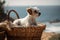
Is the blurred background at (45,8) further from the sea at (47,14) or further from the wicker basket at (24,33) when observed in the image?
the wicker basket at (24,33)

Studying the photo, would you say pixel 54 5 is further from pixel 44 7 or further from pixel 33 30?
pixel 33 30

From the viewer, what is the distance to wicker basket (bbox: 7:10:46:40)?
130 centimetres

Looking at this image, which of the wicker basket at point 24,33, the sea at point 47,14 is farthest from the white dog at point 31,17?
the sea at point 47,14

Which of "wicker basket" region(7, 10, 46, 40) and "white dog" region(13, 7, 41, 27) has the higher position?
"white dog" region(13, 7, 41, 27)

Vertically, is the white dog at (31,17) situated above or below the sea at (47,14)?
above

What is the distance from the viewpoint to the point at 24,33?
131 cm

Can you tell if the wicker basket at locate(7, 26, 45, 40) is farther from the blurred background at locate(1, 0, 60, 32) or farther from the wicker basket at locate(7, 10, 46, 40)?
the blurred background at locate(1, 0, 60, 32)

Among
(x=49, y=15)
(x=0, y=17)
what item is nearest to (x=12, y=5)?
(x=0, y=17)

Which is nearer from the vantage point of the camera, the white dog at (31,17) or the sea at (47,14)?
the white dog at (31,17)

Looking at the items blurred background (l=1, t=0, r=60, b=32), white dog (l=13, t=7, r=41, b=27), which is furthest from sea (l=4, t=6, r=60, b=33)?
white dog (l=13, t=7, r=41, b=27)

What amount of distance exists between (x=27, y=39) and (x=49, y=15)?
3.35 feet

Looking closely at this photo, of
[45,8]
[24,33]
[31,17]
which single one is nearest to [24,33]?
[24,33]

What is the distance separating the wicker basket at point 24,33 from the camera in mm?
1301

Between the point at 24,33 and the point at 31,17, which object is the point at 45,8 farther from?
the point at 24,33
